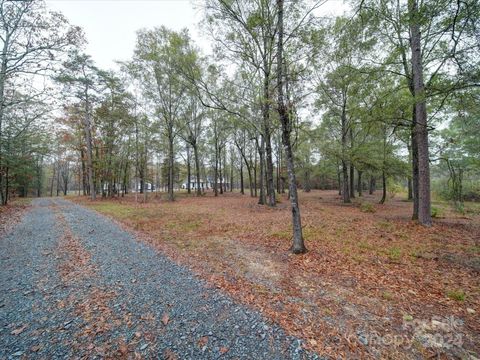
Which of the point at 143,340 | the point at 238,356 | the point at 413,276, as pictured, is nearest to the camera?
Answer: the point at 238,356

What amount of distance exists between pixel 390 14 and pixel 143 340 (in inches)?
460

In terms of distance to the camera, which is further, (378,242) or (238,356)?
(378,242)

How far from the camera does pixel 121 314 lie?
10.1 feet

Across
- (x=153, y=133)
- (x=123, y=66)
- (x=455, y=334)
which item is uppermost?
(x=123, y=66)

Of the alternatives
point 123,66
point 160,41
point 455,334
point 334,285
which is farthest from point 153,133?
point 455,334

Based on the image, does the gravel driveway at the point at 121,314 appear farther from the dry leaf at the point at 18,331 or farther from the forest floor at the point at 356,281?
the forest floor at the point at 356,281

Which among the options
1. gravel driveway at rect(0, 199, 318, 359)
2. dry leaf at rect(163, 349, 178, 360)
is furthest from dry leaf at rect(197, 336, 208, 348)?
dry leaf at rect(163, 349, 178, 360)

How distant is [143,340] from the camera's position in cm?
255

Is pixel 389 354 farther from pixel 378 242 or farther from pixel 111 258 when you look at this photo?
pixel 111 258

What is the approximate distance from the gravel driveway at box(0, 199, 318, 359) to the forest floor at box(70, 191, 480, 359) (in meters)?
0.45

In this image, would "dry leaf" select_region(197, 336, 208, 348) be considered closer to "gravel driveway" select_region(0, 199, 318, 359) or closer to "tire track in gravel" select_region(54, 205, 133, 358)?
"gravel driveway" select_region(0, 199, 318, 359)

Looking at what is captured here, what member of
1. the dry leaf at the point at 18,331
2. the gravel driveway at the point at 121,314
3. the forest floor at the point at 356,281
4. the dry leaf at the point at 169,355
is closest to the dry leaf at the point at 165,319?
the gravel driveway at the point at 121,314

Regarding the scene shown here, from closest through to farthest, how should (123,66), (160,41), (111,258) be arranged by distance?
(111,258) < (160,41) < (123,66)

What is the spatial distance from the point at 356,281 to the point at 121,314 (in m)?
4.29
